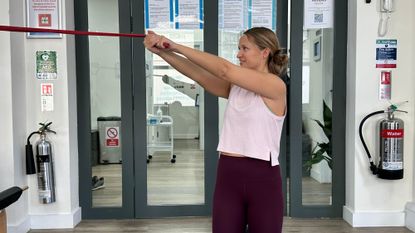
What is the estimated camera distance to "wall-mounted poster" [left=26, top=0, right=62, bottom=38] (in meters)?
3.03

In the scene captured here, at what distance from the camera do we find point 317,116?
3445 mm

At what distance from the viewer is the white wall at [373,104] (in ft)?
10.1

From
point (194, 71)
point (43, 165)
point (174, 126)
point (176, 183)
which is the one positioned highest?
point (194, 71)

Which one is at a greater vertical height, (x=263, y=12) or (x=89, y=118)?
(x=263, y=12)

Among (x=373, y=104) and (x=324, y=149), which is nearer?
(x=373, y=104)

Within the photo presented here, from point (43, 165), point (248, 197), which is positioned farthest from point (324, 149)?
point (43, 165)

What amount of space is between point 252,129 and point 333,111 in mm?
1981

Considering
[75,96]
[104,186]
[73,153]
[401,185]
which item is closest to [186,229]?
[104,186]

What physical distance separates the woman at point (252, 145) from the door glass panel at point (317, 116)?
181 centimetres

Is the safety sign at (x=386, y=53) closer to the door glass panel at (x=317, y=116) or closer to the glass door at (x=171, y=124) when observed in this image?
the door glass panel at (x=317, y=116)

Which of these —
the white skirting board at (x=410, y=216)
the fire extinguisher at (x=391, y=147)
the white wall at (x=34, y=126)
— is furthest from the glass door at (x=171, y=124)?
the white skirting board at (x=410, y=216)

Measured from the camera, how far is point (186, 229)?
3129mm

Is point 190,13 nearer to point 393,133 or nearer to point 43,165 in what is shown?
point 43,165

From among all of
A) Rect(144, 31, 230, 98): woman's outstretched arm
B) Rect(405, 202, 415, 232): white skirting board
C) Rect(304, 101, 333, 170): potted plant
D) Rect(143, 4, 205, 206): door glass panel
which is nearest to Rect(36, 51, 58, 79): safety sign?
Rect(143, 4, 205, 206): door glass panel
